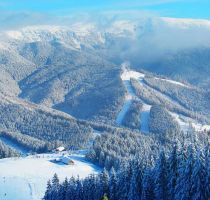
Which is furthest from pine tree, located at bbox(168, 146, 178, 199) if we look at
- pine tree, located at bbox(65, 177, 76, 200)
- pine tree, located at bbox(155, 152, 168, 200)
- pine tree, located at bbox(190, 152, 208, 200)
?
pine tree, located at bbox(65, 177, 76, 200)

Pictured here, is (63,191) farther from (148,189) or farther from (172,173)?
(172,173)

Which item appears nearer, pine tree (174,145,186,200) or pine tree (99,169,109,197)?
pine tree (174,145,186,200)

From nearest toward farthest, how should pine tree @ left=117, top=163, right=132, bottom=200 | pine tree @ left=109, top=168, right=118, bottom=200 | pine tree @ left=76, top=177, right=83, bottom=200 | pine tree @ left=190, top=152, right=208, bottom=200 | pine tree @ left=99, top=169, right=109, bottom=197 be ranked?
1. pine tree @ left=190, top=152, right=208, bottom=200
2. pine tree @ left=117, top=163, right=132, bottom=200
3. pine tree @ left=109, top=168, right=118, bottom=200
4. pine tree @ left=99, top=169, right=109, bottom=197
5. pine tree @ left=76, top=177, right=83, bottom=200

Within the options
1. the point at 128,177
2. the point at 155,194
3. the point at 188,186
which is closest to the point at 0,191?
the point at 128,177

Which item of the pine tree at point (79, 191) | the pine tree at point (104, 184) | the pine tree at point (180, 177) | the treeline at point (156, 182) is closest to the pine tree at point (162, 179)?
the treeline at point (156, 182)

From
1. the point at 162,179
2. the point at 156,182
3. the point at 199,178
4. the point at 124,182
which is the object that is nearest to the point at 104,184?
the point at 124,182

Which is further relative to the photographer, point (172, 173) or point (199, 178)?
point (172, 173)

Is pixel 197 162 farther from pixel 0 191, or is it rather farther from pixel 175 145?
pixel 0 191

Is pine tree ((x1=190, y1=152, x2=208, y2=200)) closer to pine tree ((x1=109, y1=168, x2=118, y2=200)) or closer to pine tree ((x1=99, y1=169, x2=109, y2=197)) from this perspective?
pine tree ((x1=109, y1=168, x2=118, y2=200))
